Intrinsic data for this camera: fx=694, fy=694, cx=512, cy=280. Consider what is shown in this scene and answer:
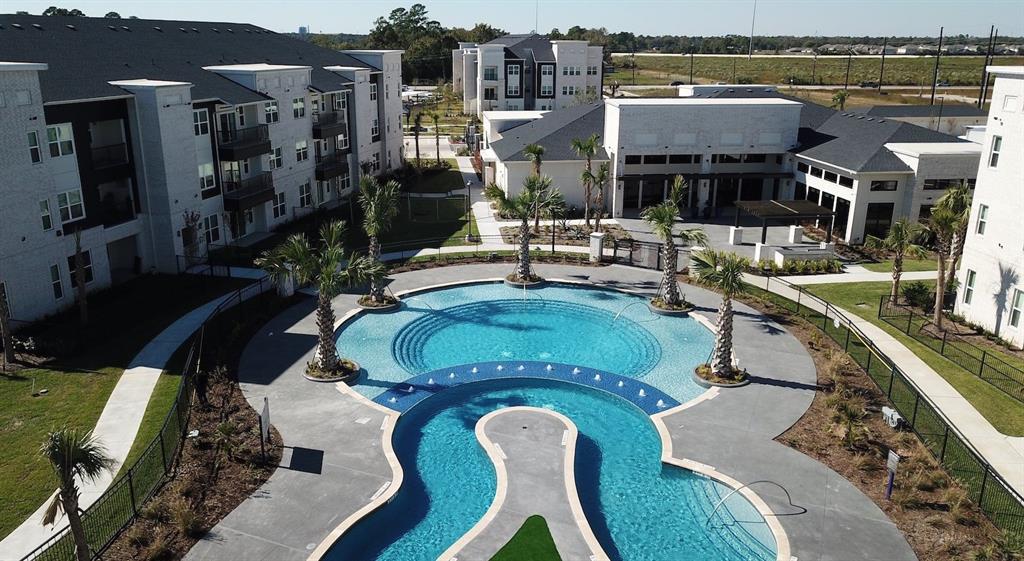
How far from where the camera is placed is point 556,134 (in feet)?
180

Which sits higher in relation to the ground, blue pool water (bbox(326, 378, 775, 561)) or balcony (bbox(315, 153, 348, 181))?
balcony (bbox(315, 153, 348, 181))

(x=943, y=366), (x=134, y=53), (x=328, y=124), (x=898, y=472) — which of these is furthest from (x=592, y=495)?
(x=328, y=124)

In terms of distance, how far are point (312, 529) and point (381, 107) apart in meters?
51.8

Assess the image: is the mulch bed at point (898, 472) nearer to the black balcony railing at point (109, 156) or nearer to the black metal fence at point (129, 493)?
the black metal fence at point (129, 493)

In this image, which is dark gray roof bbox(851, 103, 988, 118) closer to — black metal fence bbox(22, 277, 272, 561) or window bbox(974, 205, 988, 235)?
window bbox(974, 205, 988, 235)

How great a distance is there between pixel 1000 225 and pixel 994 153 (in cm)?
332

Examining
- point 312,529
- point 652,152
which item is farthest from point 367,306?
point 652,152

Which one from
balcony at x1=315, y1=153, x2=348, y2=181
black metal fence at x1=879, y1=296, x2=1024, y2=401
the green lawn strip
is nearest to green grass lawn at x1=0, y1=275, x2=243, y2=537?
the green lawn strip

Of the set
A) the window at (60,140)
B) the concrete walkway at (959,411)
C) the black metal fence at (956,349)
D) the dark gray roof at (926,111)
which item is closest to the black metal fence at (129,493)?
the window at (60,140)

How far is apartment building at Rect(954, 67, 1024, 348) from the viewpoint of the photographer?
29.5 meters

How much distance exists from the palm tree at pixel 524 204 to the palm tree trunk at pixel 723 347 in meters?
13.1

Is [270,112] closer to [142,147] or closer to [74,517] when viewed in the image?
[142,147]

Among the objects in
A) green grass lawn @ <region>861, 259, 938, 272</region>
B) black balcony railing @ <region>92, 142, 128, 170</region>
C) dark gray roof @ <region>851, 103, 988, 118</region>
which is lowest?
green grass lawn @ <region>861, 259, 938, 272</region>

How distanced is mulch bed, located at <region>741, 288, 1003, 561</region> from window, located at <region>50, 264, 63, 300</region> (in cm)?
3172
